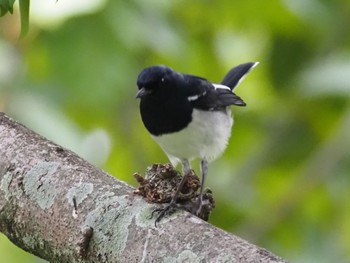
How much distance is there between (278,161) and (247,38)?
0.70 meters

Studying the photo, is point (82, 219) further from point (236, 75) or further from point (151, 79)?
point (236, 75)

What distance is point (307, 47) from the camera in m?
4.61

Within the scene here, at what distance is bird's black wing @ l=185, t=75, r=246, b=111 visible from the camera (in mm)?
3744

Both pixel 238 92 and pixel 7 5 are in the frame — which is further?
pixel 238 92

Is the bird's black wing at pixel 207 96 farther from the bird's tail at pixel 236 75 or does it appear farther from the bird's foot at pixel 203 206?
the bird's foot at pixel 203 206

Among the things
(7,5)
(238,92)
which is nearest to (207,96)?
(238,92)

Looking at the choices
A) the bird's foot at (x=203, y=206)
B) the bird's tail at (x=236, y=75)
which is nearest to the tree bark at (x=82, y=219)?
the bird's foot at (x=203, y=206)

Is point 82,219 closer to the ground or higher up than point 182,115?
closer to the ground

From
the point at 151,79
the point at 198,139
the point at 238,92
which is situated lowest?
the point at 198,139

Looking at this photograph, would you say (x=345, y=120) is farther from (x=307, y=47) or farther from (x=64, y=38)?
(x=64, y=38)

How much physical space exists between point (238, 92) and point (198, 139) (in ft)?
5.27

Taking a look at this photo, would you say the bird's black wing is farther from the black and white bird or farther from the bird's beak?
the bird's beak

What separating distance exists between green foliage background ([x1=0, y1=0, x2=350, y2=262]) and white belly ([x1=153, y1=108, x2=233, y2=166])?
1.29 feet

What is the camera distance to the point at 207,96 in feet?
12.5
